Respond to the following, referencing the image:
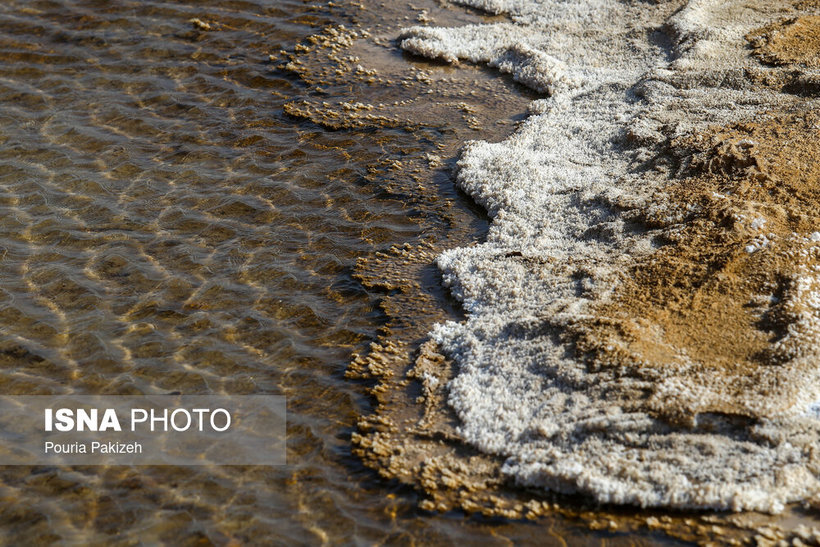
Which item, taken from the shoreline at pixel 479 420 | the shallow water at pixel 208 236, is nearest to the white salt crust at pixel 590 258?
the shoreline at pixel 479 420

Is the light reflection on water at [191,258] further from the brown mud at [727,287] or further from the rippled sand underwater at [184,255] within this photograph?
the brown mud at [727,287]

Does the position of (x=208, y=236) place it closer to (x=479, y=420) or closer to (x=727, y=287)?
(x=479, y=420)

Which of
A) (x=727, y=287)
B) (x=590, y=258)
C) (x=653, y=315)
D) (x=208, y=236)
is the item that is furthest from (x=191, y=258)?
(x=727, y=287)

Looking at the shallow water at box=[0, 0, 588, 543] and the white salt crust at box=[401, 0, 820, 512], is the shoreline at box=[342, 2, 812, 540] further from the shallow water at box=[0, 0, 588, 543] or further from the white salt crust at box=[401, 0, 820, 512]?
the shallow water at box=[0, 0, 588, 543]

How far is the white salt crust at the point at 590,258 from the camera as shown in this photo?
353 cm

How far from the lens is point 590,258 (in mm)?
4754

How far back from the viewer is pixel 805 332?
3.95 meters

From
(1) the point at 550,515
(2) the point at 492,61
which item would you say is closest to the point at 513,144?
(2) the point at 492,61

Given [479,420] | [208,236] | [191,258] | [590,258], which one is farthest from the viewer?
[208,236]

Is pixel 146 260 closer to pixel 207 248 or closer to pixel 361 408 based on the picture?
pixel 207 248

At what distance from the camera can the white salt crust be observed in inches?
139

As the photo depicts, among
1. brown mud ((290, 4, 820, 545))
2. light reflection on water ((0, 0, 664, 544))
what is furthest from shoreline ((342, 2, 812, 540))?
light reflection on water ((0, 0, 664, 544))

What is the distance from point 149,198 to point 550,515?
3.79m

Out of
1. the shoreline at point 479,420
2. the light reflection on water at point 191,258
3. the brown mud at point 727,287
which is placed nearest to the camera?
the shoreline at point 479,420
